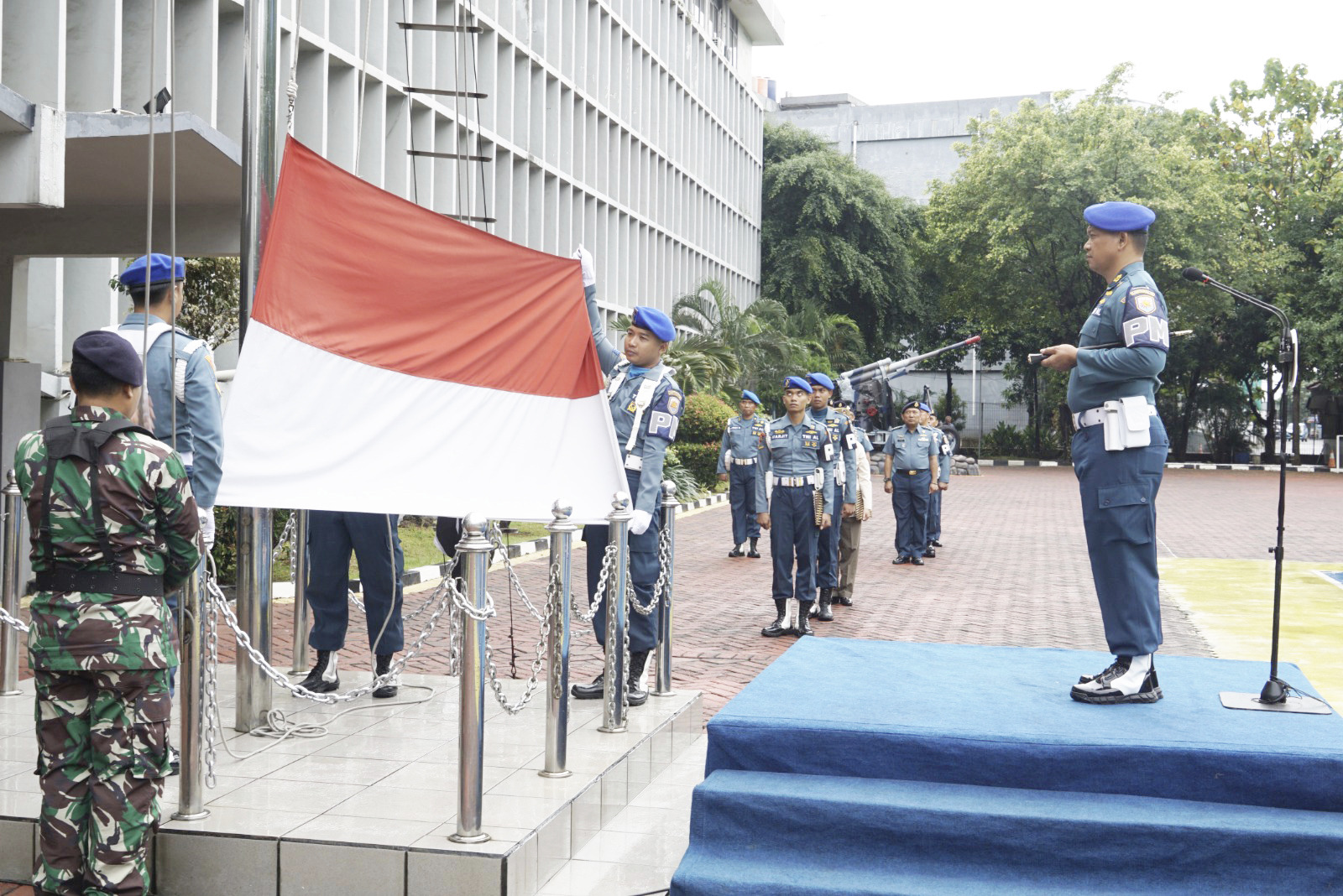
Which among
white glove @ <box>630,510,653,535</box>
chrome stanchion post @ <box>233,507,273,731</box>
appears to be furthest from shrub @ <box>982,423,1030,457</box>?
chrome stanchion post @ <box>233,507,273,731</box>

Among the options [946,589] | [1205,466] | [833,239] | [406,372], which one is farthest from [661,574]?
[1205,466]

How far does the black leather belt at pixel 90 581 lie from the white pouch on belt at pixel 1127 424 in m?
3.64

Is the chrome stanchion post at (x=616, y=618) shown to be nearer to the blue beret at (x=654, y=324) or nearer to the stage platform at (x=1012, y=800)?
the stage platform at (x=1012, y=800)

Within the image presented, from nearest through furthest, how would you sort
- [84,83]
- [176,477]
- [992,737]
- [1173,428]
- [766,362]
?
[176,477] < [992,737] < [84,83] < [766,362] < [1173,428]

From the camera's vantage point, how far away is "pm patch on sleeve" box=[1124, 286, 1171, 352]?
5148 mm

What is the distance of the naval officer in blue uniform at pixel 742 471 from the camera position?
16.6 metres

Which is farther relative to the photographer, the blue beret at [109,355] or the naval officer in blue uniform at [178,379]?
the naval officer in blue uniform at [178,379]

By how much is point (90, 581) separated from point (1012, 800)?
3.14 m

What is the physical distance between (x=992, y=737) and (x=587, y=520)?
2.22 m

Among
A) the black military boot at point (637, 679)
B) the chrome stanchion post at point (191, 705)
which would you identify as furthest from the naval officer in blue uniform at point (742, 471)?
the chrome stanchion post at point (191, 705)

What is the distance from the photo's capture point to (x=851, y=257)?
165 ft

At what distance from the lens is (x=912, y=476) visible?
1636 cm

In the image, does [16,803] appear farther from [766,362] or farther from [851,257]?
[851,257]

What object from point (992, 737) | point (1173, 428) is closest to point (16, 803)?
point (992, 737)
